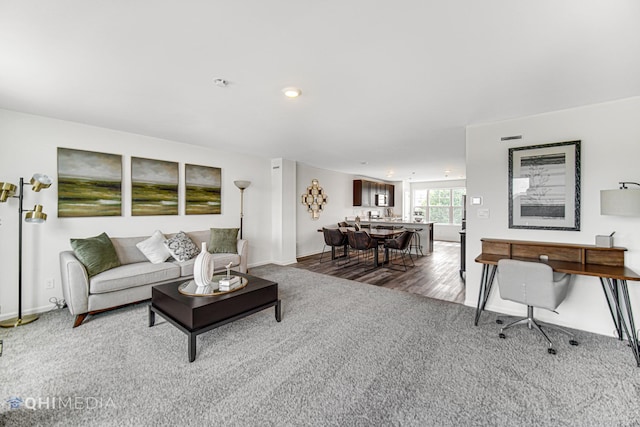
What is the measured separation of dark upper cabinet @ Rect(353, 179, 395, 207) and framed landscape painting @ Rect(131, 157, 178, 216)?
18.1ft

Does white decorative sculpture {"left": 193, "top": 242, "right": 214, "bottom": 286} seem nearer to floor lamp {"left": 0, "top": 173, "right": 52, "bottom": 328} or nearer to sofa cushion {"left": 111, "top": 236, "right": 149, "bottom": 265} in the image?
sofa cushion {"left": 111, "top": 236, "right": 149, "bottom": 265}

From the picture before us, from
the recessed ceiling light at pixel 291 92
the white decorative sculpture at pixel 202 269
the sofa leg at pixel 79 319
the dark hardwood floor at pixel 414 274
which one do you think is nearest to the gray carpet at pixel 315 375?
the sofa leg at pixel 79 319

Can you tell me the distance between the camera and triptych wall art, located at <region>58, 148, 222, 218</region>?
3406 millimetres

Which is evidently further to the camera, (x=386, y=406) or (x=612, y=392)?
(x=612, y=392)

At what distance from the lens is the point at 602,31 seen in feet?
5.40

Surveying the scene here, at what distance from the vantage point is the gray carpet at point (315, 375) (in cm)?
163

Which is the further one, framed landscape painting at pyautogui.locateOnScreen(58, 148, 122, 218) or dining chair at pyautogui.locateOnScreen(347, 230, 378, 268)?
dining chair at pyautogui.locateOnScreen(347, 230, 378, 268)

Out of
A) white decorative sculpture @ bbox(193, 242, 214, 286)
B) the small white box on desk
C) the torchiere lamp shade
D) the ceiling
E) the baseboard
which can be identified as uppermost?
the ceiling

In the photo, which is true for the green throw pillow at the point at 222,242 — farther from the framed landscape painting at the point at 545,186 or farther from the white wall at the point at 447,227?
the white wall at the point at 447,227

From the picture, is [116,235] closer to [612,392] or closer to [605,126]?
[612,392]

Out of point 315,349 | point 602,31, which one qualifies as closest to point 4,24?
point 315,349

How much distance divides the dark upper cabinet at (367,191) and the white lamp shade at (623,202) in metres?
6.27

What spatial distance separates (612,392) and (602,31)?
2398 mm

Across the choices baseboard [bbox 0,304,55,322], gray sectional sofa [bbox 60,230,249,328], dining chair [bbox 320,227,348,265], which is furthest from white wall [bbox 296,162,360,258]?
baseboard [bbox 0,304,55,322]
